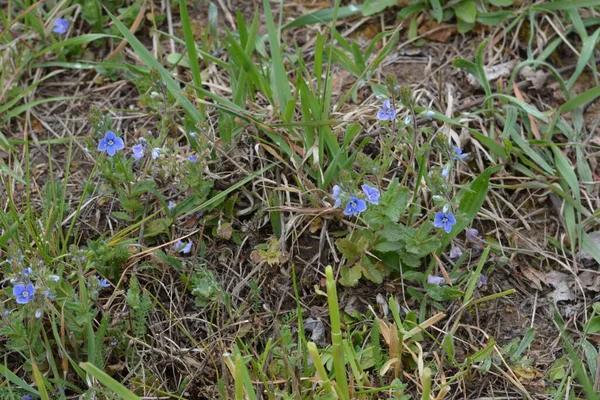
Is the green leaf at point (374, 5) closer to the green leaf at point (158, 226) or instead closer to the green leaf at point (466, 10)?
the green leaf at point (466, 10)

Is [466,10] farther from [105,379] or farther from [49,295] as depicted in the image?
[105,379]

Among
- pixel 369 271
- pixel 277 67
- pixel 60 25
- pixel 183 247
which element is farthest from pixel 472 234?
pixel 60 25

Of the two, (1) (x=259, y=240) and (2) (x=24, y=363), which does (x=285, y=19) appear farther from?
(2) (x=24, y=363)

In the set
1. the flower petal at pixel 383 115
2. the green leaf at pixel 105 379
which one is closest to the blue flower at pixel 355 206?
the flower petal at pixel 383 115

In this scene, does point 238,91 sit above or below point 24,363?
above

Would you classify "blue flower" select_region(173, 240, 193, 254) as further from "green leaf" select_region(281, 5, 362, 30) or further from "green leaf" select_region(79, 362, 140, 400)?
"green leaf" select_region(281, 5, 362, 30)

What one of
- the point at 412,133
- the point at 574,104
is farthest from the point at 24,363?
the point at 574,104
